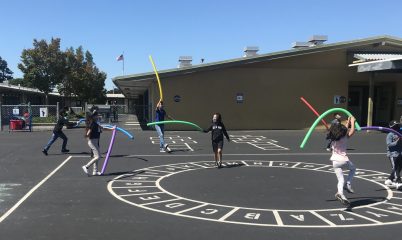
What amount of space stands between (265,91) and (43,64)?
90.0 ft

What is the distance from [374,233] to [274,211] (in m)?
1.63

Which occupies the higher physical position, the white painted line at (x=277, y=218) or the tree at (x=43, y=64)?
the tree at (x=43, y=64)

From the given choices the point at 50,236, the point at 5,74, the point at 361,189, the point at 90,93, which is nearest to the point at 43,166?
the point at 50,236

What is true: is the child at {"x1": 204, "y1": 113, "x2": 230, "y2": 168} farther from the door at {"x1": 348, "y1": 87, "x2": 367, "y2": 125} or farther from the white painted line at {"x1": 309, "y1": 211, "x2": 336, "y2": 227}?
the door at {"x1": 348, "y1": 87, "x2": 367, "y2": 125}

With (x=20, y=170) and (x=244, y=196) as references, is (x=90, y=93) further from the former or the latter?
(x=244, y=196)

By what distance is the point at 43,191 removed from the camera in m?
8.12

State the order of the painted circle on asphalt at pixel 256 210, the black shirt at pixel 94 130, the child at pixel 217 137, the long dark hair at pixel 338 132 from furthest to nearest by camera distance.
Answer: the child at pixel 217 137 → the black shirt at pixel 94 130 → the long dark hair at pixel 338 132 → the painted circle on asphalt at pixel 256 210

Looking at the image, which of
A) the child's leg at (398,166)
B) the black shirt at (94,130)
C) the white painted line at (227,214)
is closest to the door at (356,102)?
the child's leg at (398,166)

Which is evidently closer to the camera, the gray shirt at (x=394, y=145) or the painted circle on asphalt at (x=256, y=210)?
the painted circle on asphalt at (x=256, y=210)

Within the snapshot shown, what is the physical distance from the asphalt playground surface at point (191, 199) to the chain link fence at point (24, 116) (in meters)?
10.7

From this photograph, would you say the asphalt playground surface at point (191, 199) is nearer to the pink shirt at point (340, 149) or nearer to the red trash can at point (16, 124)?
the pink shirt at point (340, 149)

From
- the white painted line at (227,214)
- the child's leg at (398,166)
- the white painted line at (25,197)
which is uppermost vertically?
the child's leg at (398,166)

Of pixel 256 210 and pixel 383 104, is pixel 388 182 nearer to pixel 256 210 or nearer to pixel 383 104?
pixel 256 210

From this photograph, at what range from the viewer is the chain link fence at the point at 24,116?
76.6 feet
